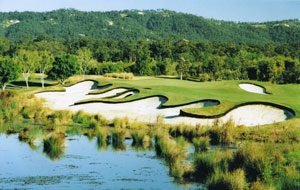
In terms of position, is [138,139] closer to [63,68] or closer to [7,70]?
Answer: [7,70]

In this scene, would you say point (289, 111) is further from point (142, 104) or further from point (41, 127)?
point (41, 127)

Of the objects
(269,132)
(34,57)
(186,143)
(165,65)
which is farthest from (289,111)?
(165,65)

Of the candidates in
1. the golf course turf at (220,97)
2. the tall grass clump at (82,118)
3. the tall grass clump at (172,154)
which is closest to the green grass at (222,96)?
the golf course turf at (220,97)

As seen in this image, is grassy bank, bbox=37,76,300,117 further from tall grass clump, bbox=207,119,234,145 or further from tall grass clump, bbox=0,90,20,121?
tall grass clump, bbox=0,90,20,121

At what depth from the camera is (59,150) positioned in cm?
1803

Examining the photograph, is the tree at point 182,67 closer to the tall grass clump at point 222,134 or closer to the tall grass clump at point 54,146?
the tall grass clump at point 222,134

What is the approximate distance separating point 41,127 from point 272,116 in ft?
47.2

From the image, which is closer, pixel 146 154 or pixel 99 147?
pixel 146 154

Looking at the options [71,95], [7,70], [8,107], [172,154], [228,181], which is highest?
[228,181]

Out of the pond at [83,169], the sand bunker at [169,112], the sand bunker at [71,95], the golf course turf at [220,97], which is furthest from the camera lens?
the sand bunker at [71,95]

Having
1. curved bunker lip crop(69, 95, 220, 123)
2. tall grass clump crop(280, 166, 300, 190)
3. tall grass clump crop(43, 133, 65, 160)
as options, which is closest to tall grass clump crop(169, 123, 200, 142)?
curved bunker lip crop(69, 95, 220, 123)

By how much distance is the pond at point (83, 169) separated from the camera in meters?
13.1

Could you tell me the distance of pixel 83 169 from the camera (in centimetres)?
1499

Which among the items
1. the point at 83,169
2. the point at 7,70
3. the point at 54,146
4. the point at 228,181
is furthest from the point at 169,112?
the point at 7,70
